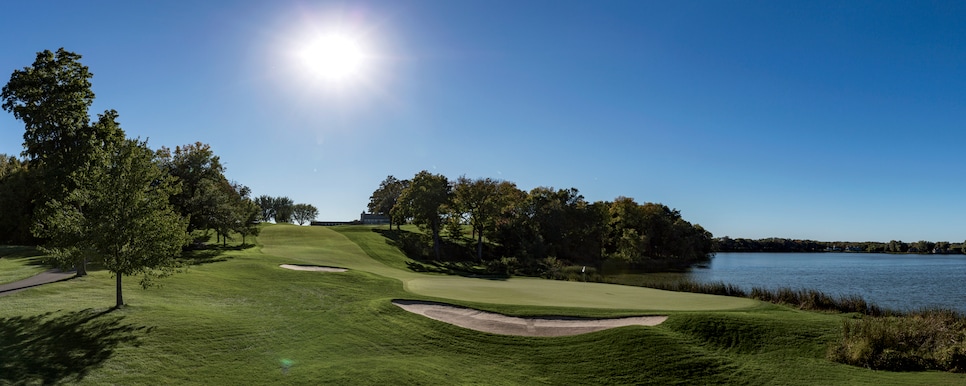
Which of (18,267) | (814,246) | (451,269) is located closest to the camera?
(18,267)

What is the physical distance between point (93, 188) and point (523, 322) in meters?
15.0

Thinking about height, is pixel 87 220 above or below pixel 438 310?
above

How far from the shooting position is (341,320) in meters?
16.0

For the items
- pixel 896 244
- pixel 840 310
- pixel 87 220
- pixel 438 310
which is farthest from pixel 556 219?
pixel 896 244

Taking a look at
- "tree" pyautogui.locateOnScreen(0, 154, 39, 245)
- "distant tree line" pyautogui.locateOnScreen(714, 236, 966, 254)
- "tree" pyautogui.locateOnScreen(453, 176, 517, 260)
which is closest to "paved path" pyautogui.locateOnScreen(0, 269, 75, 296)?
"tree" pyautogui.locateOnScreen(0, 154, 39, 245)

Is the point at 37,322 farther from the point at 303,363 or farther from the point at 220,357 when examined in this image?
the point at 303,363

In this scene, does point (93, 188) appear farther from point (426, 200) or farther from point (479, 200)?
point (479, 200)

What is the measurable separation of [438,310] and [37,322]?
38.9ft

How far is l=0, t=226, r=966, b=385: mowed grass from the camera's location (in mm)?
10789

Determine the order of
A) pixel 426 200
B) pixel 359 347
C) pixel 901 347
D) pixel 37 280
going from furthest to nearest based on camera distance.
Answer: pixel 426 200, pixel 37 280, pixel 359 347, pixel 901 347

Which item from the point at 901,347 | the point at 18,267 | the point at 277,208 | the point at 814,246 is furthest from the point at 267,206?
the point at 814,246

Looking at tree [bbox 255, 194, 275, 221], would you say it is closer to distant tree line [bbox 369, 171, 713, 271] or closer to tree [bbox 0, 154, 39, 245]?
distant tree line [bbox 369, 171, 713, 271]

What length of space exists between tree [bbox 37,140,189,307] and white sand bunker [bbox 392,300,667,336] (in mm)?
8806

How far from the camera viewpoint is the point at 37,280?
20.0 meters
